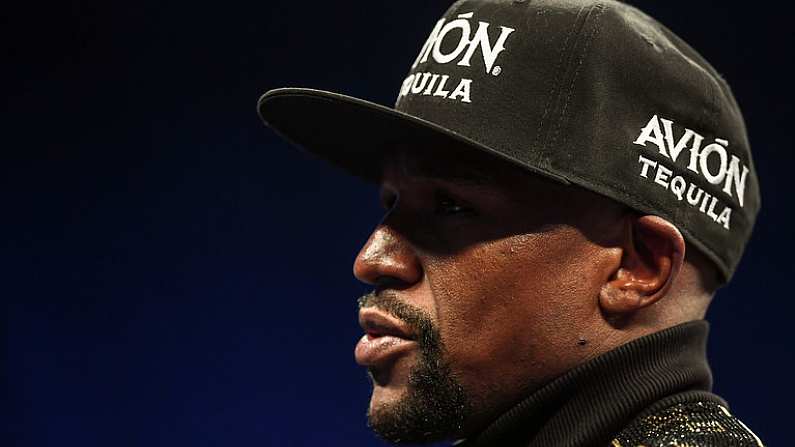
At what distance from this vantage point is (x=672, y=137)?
969 mm

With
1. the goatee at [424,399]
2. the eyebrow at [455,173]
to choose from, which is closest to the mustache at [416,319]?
the goatee at [424,399]

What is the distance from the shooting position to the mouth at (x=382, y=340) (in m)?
0.99

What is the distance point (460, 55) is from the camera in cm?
101

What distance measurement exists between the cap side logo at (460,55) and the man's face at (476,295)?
6 cm

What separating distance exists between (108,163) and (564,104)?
138 cm

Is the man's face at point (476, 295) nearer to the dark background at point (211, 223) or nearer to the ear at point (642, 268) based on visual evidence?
the ear at point (642, 268)

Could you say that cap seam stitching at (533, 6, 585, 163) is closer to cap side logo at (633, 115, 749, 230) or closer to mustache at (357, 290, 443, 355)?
cap side logo at (633, 115, 749, 230)

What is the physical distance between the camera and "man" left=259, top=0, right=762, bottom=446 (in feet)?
3.10

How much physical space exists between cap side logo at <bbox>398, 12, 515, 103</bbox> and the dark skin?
0.06 metres

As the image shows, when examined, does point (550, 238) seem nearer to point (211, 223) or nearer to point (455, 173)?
point (455, 173)

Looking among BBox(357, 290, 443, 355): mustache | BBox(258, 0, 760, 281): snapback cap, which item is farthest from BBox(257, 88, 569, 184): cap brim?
BBox(357, 290, 443, 355): mustache

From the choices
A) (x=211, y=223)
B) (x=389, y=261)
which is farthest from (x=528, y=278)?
(x=211, y=223)

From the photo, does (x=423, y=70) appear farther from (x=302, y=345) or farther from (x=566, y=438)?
(x=302, y=345)

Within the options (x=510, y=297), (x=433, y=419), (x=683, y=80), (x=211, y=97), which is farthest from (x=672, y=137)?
(x=211, y=97)
